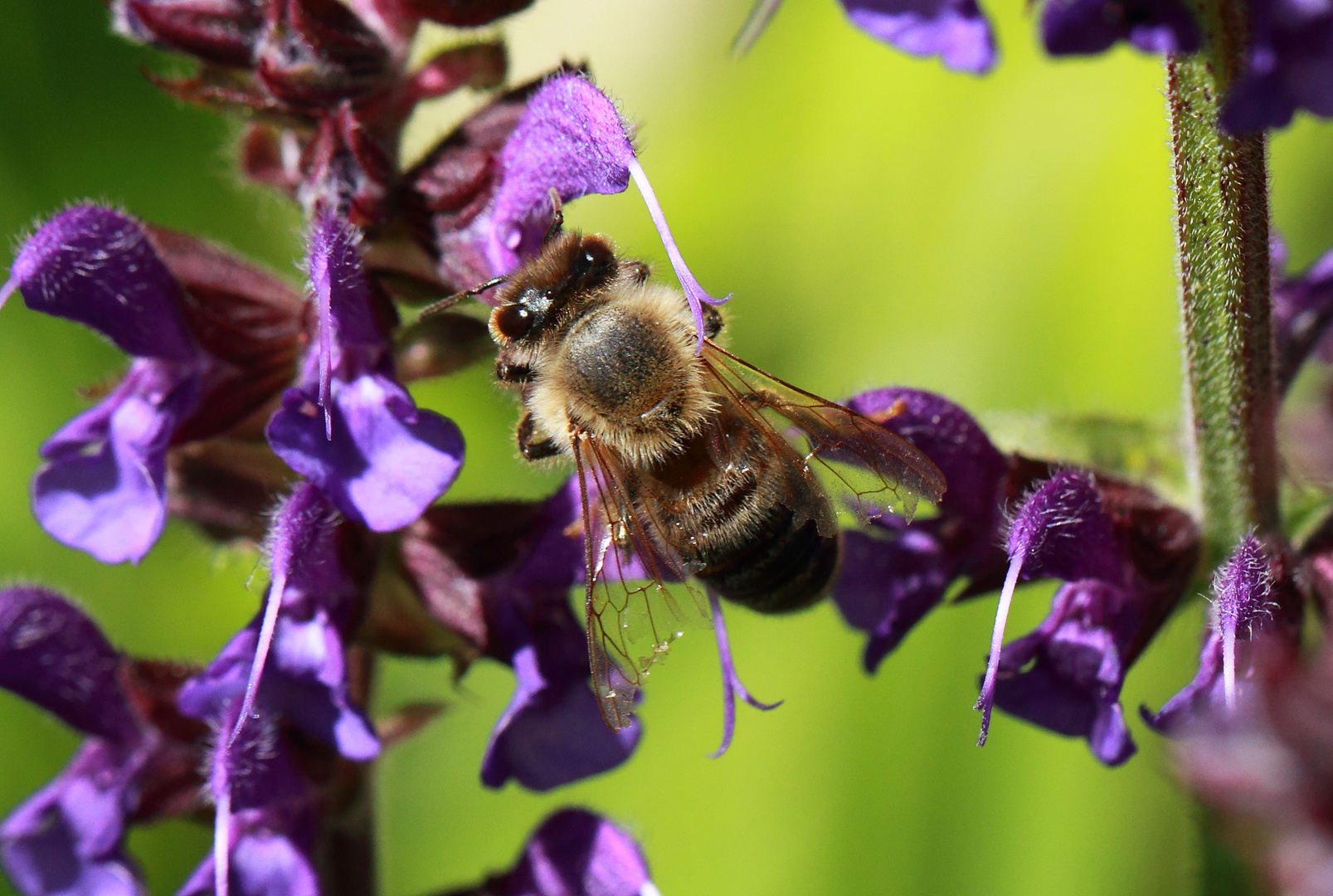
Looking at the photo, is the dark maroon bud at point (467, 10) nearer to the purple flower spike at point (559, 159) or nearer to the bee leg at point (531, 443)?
the purple flower spike at point (559, 159)

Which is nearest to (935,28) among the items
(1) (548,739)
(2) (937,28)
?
(2) (937,28)

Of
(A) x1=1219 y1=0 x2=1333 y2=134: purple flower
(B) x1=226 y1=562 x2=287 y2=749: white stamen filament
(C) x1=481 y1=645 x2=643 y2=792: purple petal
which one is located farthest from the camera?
(C) x1=481 y1=645 x2=643 y2=792: purple petal

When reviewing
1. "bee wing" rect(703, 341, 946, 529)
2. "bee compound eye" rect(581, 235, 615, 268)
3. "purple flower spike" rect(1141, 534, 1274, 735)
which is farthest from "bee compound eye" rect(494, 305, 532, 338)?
"purple flower spike" rect(1141, 534, 1274, 735)

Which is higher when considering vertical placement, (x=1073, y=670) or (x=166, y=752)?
(x=1073, y=670)

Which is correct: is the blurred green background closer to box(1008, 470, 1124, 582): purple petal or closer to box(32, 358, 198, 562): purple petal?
box(1008, 470, 1124, 582): purple petal

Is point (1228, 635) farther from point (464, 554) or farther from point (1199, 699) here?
point (464, 554)

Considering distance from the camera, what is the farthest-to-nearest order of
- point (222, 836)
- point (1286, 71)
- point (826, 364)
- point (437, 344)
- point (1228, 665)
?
point (826, 364) < point (437, 344) < point (222, 836) < point (1228, 665) < point (1286, 71)
